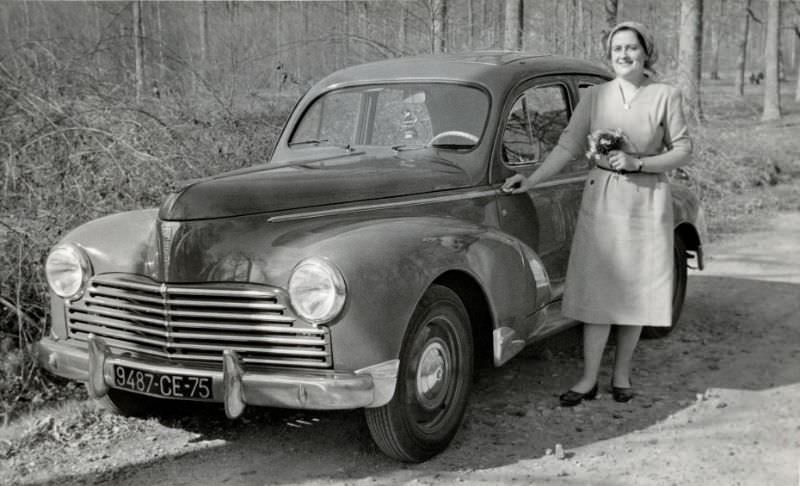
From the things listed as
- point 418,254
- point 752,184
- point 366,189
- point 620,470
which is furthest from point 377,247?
point 752,184

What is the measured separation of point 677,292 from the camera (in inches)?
229

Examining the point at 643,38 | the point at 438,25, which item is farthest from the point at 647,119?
the point at 438,25

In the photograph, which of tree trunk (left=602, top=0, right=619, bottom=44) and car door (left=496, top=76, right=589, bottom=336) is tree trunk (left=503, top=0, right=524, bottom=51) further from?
car door (left=496, top=76, right=589, bottom=336)

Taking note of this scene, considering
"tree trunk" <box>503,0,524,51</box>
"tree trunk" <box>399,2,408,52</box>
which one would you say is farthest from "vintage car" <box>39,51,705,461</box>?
"tree trunk" <box>503,0,524,51</box>

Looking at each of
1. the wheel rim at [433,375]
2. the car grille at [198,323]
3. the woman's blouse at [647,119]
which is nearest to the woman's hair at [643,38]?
the woman's blouse at [647,119]

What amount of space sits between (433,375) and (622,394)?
134cm

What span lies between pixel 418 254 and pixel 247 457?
1.23m

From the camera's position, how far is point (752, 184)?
11641 mm

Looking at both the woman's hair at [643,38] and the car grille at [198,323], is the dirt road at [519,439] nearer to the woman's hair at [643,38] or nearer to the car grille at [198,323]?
the car grille at [198,323]

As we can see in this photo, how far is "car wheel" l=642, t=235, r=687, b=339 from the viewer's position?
5.70 meters

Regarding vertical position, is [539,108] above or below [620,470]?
above

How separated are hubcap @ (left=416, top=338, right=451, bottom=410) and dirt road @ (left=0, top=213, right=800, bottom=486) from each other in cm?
27

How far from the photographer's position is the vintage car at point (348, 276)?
325 centimetres

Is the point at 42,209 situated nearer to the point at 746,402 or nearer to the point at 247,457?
the point at 247,457
